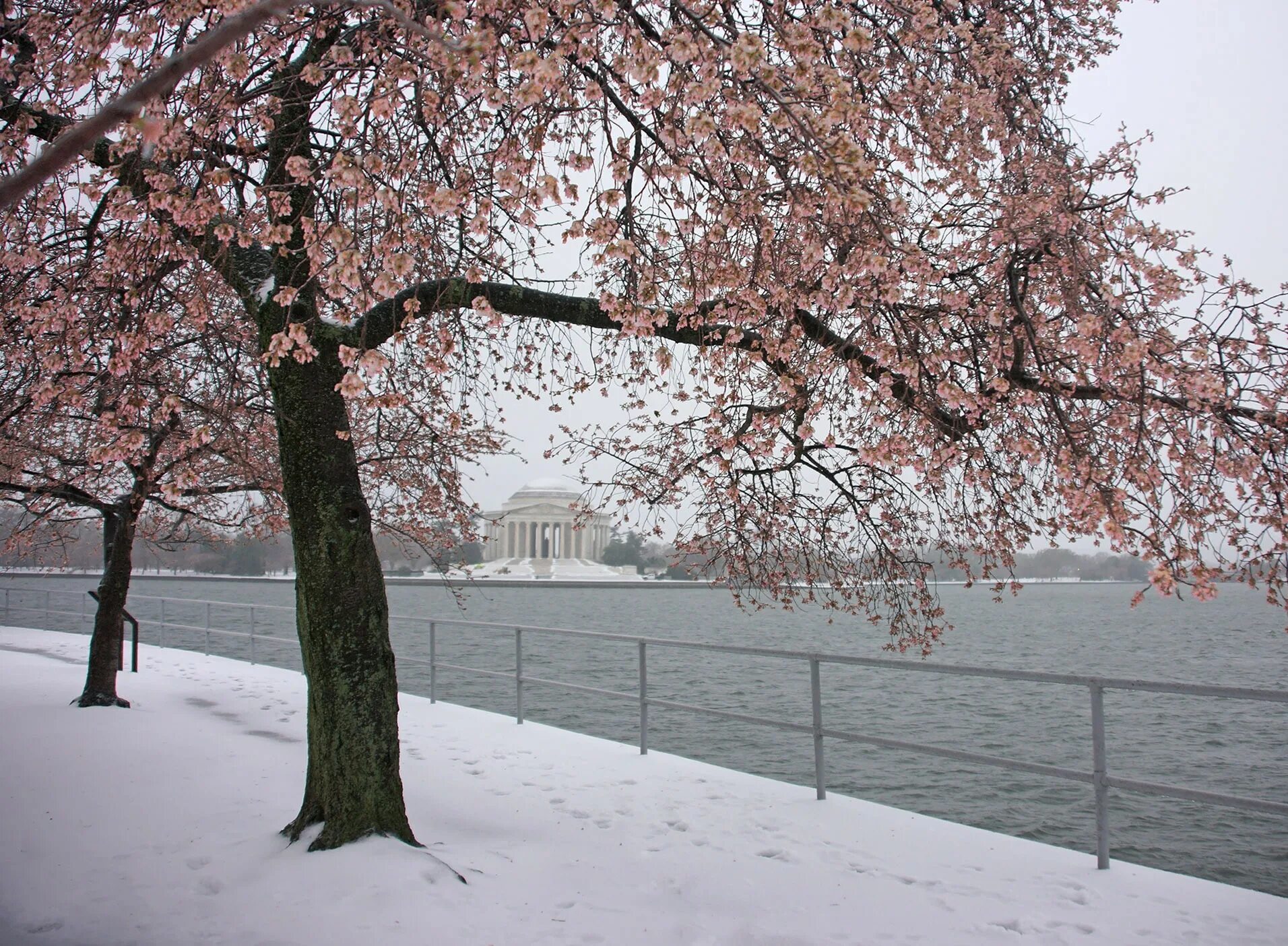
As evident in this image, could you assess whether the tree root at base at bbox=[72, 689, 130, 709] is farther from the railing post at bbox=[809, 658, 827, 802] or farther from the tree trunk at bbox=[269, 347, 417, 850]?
the railing post at bbox=[809, 658, 827, 802]

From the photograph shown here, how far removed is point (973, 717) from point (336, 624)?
1673 cm

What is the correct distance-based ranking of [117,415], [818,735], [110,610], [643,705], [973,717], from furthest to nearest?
[973,717]
[110,610]
[643,705]
[818,735]
[117,415]

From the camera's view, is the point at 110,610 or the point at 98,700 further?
the point at 110,610

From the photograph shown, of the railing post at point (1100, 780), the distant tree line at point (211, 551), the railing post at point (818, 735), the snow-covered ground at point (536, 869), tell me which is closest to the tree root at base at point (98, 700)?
the snow-covered ground at point (536, 869)

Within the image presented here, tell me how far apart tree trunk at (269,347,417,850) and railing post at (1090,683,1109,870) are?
3.77m

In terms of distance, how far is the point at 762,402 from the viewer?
736 cm

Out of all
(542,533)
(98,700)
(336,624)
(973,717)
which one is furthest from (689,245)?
(542,533)

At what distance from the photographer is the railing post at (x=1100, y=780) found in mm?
4957

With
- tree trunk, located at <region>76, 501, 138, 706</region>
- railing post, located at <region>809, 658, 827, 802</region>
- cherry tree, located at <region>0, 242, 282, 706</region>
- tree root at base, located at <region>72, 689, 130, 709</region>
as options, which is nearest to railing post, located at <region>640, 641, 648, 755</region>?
railing post, located at <region>809, 658, 827, 802</region>

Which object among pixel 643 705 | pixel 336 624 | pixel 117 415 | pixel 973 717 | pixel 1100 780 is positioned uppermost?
pixel 117 415

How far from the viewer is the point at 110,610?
10461 mm

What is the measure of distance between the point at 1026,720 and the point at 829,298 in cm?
1689

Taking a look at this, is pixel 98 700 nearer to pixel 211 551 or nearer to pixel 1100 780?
pixel 1100 780

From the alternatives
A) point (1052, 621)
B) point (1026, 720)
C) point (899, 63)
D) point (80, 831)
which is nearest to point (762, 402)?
point (899, 63)
